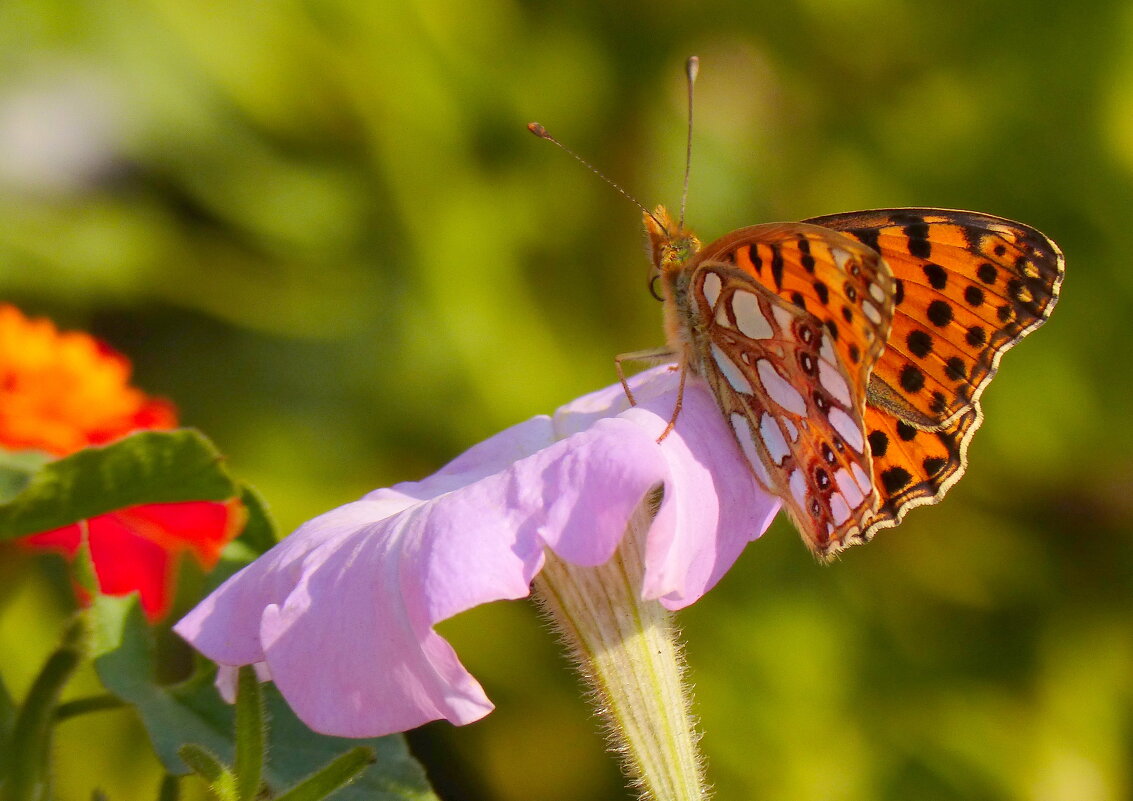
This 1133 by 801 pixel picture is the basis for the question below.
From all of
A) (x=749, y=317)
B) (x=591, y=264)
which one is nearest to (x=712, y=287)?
(x=749, y=317)

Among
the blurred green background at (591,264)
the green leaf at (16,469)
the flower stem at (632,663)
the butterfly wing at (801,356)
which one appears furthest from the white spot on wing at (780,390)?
the blurred green background at (591,264)

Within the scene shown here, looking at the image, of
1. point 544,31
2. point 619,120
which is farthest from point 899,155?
point 544,31

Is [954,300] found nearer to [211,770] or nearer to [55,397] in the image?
[211,770]

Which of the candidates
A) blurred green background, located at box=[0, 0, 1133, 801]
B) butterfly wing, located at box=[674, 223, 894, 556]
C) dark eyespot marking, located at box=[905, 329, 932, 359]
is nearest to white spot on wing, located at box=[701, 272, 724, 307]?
butterfly wing, located at box=[674, 223, 894, 556]

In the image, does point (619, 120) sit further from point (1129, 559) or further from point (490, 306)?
point (1129, 559)

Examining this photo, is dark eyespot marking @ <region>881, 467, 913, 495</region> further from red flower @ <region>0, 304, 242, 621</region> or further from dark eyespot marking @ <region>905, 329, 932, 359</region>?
red flower @ <region>0, 304, 242, 621</region>

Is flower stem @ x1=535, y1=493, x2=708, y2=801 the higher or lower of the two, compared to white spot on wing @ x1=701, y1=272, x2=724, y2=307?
lower

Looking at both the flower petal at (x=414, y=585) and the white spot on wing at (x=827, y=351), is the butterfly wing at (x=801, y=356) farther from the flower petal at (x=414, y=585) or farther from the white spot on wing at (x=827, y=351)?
the flower petal at (x=414, y=585)
